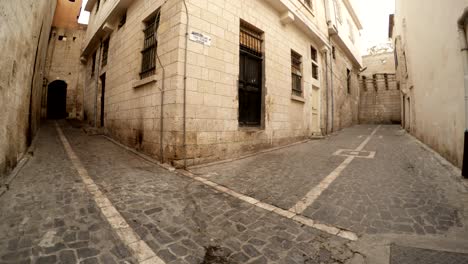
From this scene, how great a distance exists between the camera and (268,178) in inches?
156

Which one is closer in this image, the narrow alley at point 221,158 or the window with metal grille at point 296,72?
the narrow alley at point 221,158

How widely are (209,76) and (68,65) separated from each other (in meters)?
15.7

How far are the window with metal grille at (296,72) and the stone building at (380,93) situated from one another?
1389 cm

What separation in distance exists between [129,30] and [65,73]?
1152 cm

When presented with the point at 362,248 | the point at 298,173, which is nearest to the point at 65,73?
the point at 298,173

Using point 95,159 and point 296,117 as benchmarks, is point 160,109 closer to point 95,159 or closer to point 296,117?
point 95,159

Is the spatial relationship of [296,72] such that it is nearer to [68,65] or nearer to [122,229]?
[122,229]

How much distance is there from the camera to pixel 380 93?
19.2m

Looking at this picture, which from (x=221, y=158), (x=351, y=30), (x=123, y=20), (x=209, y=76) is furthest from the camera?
(x=351, y=30)

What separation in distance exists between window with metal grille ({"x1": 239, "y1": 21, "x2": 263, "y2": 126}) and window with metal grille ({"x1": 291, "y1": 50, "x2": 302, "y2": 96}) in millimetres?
2378

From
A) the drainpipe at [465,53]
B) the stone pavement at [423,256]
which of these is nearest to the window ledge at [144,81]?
the stone pavement at [423,256]

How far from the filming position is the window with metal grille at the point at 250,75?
255 inches

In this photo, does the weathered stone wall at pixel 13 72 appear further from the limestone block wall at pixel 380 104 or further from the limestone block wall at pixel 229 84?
the limestone block wall at pixel 380 104

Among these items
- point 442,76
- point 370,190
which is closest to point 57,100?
point 370,190
